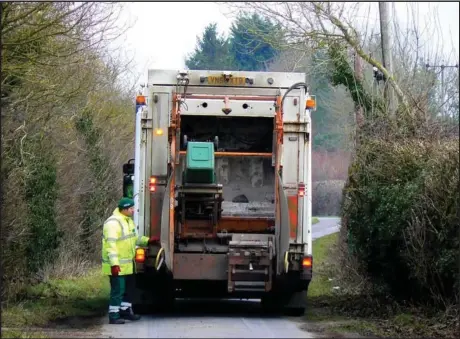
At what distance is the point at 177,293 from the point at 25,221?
307 cm

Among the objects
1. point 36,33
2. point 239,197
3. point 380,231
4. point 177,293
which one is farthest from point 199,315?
point 36,33

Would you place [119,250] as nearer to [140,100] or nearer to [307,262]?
[140,100]

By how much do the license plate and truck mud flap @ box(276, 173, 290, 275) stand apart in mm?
1647

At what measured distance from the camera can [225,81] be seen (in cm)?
1378

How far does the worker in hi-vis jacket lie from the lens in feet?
42.2

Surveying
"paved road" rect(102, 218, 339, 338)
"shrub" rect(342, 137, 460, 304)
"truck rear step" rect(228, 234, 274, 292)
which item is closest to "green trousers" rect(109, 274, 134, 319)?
"paved road" rect(102, 218, 339, 338)

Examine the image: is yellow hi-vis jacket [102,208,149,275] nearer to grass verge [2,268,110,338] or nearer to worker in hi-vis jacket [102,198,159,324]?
worker in hi-vis jacket [102,198,159,324]

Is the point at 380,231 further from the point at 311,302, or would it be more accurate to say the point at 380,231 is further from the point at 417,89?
the point at 417,89

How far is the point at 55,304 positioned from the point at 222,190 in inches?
136

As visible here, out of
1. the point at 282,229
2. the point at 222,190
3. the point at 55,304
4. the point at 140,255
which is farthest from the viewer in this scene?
the point at 55,304

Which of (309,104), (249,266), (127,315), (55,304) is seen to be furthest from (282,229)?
(55,304)

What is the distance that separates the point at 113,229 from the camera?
12.9 metres

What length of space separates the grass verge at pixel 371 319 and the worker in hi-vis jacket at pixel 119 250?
2.49 meters

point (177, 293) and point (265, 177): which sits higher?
point (265, 177)
